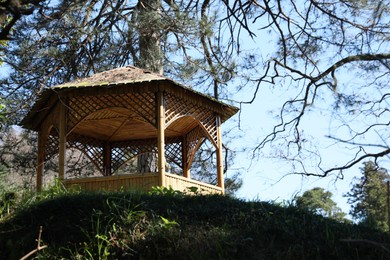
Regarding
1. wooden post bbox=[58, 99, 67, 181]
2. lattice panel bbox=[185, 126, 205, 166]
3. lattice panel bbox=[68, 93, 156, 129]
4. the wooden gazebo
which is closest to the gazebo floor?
the wooden gazebo

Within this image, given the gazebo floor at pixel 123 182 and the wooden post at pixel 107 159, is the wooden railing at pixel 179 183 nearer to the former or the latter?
the gazebo floor at pixel 123 182

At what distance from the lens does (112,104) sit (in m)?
10.9

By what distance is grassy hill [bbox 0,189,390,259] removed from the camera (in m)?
5.99

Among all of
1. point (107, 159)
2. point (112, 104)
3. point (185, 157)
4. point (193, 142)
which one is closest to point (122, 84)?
point (112, 104)

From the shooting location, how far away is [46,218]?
22.9ft

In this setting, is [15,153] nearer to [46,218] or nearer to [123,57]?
[123,57]

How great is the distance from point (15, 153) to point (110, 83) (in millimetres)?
5037

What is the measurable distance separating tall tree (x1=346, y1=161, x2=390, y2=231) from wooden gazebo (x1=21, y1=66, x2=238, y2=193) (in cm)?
279

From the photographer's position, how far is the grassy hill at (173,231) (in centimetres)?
599

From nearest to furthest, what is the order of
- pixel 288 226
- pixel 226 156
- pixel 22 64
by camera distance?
1. pixel 288 226
2. pixel 22 64
3. pixel 226 156

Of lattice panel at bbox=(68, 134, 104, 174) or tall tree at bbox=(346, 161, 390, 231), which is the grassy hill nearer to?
tall tree at bbox=(346, 161, 390, 231)

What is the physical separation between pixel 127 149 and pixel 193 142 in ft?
5.70

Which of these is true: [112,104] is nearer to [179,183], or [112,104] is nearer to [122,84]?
[122,84]

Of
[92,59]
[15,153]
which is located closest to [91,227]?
[92,59]
